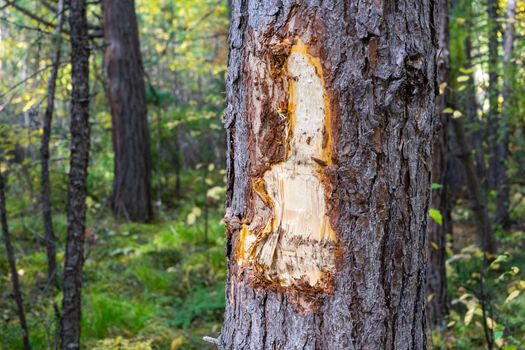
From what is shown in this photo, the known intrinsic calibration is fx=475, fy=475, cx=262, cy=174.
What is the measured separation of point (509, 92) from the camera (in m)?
6.54

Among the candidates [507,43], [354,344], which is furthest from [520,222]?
[354,344]

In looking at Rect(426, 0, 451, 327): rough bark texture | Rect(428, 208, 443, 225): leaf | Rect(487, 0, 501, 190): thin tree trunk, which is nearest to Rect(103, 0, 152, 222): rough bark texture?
Rect(426, 0, 451, 327): rough bark texture

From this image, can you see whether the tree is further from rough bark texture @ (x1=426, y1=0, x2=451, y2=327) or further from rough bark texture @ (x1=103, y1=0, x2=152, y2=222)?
rough bark texture @ (x1=103, y1=0, x2=152, y2=222)

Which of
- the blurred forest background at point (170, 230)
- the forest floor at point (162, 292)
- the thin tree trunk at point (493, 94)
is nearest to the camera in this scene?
the forest floor at point (162, 292)

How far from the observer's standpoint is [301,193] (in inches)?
49.6

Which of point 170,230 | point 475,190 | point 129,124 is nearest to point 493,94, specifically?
point 475,190

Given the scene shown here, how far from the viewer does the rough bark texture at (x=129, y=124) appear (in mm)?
7902

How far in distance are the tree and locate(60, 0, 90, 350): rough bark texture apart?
204 cm

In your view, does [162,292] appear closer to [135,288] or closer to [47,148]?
[135,288]

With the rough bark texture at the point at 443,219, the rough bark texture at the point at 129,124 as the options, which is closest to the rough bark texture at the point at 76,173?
the rough bark texture at the point at 443,219

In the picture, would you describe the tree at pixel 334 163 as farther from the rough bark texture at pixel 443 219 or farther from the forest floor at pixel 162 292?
the rough bark texture at pixel 443 219

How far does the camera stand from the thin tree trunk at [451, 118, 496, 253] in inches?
186

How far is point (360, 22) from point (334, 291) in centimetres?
69

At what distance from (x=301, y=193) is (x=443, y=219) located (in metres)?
3.45
